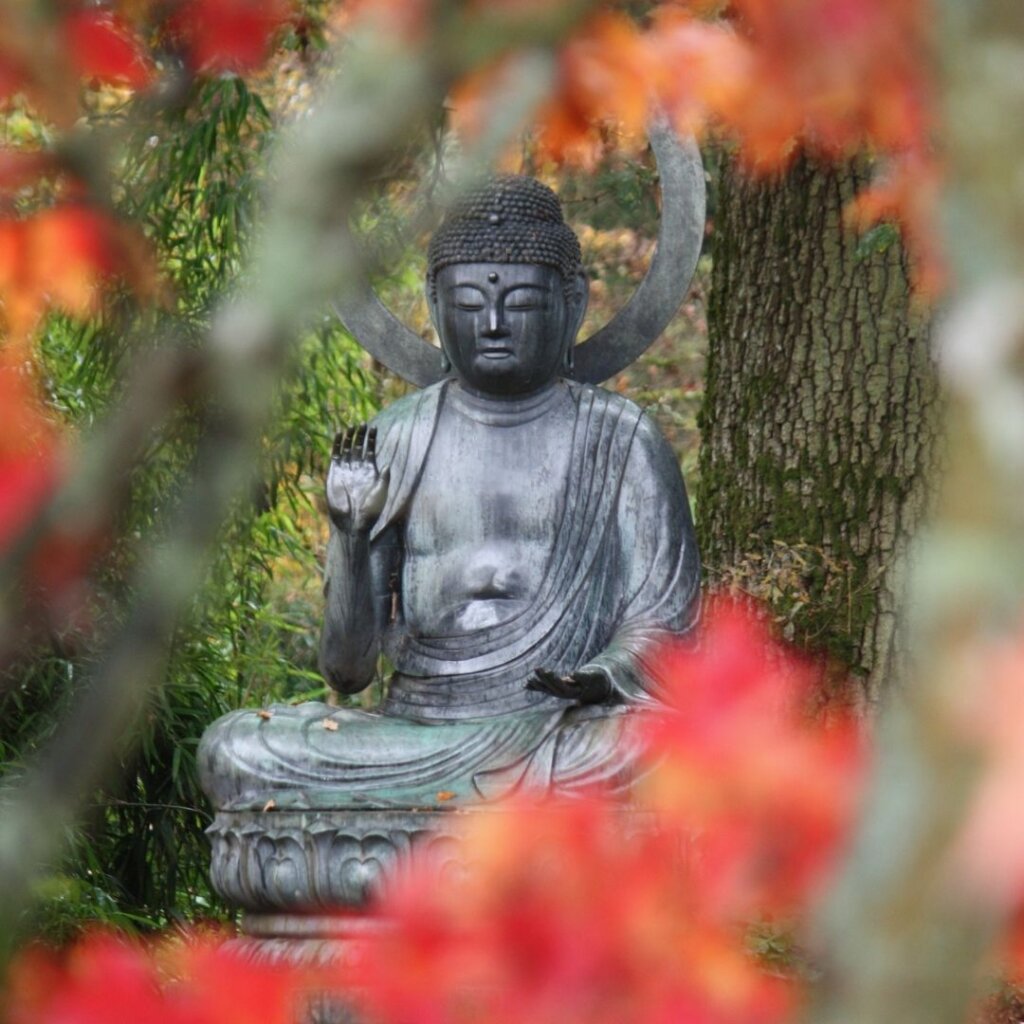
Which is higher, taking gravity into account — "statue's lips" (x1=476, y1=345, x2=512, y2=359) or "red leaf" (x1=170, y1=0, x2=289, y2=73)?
"red leaf" (x1=170, y1=0, x2=289, y2=73)

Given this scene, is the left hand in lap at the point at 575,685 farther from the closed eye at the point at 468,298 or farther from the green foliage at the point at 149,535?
the green foliage at the point at 149,535

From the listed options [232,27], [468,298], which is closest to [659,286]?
[468,298]

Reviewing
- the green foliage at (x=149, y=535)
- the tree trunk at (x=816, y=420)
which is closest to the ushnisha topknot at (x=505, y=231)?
the green foliage at (x=149, y=535)

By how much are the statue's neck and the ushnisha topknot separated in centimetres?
32

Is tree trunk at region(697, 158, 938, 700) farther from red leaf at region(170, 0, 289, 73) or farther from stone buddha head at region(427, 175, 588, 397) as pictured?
red leaf at region(170, 0, 289, 73)

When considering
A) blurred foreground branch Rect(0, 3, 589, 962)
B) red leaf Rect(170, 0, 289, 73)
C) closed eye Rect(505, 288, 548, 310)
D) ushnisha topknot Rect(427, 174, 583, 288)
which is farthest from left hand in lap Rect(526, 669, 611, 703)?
blurred foreground branch Rect(0, 3, 589, 962)

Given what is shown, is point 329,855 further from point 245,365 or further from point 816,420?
point 245,365

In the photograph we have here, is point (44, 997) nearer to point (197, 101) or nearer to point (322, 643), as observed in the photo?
point (322, 643)

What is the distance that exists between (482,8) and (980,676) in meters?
0.68

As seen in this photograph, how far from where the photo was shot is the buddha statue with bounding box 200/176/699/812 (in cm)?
532

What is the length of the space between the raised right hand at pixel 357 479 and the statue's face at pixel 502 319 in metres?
0.52

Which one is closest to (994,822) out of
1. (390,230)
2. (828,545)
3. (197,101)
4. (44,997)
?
(390,230)

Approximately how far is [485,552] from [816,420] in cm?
174

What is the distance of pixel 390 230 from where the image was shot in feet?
8.68
